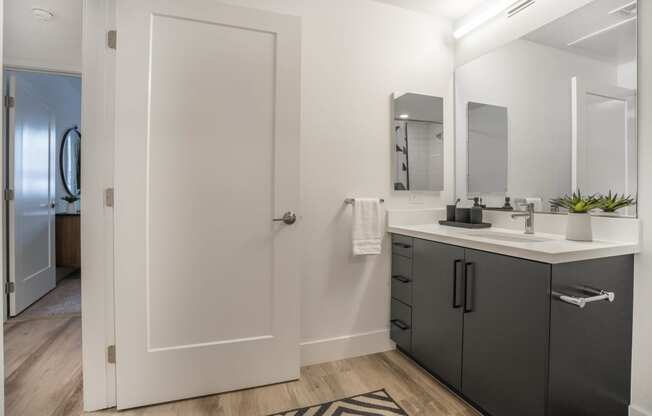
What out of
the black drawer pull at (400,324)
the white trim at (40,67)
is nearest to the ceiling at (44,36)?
the white trim at (40,67)

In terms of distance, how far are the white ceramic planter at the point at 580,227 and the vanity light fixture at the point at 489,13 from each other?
1.28 metres

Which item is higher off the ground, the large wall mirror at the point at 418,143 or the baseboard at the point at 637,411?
the large wall mirror at the point at 418,143

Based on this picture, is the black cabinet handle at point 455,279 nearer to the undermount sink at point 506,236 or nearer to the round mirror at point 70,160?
the undermount sink at point 506,236

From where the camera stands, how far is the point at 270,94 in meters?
1.87

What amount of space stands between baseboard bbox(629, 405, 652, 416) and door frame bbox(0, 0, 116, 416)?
2.39 metres

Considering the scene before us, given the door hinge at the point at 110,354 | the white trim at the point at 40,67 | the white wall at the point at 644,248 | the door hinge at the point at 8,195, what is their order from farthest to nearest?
the white trim at the point at 40,67 < the door hinge at the point at 8,195 < the door hinge at the point at 110,354 < the white wall at the point at 644,248

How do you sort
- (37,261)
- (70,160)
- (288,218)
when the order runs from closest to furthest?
1. (288,218)
2. (37,261)
3. (70,160)

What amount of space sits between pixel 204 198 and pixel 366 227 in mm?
977

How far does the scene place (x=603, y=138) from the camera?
5.34 feet

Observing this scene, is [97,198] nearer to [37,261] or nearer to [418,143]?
[418,143]

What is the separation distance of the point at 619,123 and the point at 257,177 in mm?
1736

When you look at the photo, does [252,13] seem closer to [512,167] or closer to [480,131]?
[480,131]

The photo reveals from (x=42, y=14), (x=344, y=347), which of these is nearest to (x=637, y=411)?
(x=344, y=347)

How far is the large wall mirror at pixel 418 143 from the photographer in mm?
2312
